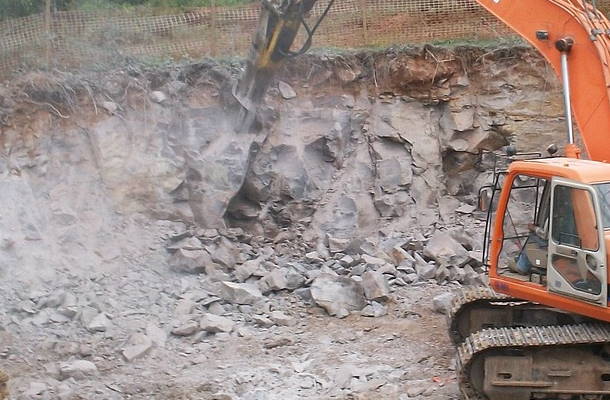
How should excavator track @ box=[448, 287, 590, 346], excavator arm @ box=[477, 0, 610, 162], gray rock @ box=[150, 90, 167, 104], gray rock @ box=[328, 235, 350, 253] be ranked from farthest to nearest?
gray rock @ box=[150, 90, 167, 104]
gray rock @ box=[328, 235, 350, 253]
excavator track @ box=[448, 287, 590, 346]
excavator arm @ box=[477, 0, 610, 162]

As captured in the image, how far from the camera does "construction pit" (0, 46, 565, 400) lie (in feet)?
25.3

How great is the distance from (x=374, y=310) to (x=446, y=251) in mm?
1651

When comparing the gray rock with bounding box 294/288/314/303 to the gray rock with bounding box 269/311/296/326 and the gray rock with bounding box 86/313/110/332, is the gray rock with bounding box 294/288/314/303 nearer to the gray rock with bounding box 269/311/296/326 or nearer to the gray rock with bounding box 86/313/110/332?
the gray rock with bounding box 269/311/296/326

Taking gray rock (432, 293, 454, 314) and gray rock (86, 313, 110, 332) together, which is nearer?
gray rock (86, 313, 110, 332)

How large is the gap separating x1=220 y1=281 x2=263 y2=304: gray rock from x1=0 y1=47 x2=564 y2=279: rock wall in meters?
1.29

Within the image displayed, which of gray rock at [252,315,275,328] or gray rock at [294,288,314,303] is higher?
gray rock at [252,315,275,328]

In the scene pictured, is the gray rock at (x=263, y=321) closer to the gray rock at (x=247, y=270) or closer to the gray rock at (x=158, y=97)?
the gray rock at (x=247, y=270)

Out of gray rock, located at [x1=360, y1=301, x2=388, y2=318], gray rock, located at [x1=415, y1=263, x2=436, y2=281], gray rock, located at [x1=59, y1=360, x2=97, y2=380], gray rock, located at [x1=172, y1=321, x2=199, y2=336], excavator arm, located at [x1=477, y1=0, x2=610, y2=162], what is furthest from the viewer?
gray rock, located at [x1=415, y1=263, x2=436, y2=281]

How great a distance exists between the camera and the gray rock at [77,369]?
731 cm

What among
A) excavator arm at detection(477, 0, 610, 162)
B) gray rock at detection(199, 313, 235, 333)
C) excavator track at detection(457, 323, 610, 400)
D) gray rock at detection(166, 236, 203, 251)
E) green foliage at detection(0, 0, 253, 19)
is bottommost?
gray rock at detection(199, 313, 235, 333)

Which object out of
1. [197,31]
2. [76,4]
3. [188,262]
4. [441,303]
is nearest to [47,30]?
[76,4]

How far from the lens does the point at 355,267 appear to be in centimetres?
989

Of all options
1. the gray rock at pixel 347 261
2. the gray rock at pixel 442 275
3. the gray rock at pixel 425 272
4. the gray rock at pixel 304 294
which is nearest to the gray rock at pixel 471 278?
the gray rock at pixel 442 275

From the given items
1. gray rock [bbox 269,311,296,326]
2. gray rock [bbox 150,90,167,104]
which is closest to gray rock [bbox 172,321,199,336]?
gray rock [bbox 269,311,296,326]
